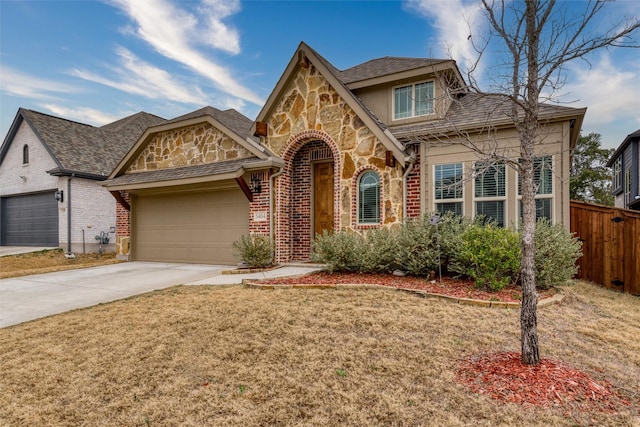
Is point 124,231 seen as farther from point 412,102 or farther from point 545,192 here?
point 545,192

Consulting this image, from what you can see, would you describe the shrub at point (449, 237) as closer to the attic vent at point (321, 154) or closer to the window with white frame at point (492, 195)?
the window with white frame at point (492, 195)

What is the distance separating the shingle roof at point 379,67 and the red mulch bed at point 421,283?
5505mm

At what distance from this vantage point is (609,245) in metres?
8.14

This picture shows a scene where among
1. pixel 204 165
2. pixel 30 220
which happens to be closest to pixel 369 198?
pixel 204 165

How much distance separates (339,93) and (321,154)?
5.68 ft

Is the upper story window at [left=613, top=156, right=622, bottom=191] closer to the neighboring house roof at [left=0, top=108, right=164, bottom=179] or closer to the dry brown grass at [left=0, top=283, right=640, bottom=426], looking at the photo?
the dry brown grass at [left=0, top=283, right=640, bottom=426]

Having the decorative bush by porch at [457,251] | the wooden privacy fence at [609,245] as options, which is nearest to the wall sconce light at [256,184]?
the decorative bush by porch at [457,251]

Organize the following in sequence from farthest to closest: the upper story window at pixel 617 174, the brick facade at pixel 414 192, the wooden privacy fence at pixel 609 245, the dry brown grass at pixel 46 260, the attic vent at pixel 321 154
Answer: the upper story window at pixel 617 174, the dry brown grass at pixel 46 260, the attic vent at pixel 321 154, the brick facade at pixel 414 192, the wooden privacy fence at pixel 609 245

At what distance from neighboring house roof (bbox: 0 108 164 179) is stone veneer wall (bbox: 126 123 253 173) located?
161 inches

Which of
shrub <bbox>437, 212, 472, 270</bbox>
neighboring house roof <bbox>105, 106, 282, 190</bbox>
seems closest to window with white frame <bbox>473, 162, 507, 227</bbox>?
shrub <bbox>437, 212, 472, 270</bbox>

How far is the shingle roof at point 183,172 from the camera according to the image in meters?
10.0

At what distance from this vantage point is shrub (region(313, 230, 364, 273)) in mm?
7395

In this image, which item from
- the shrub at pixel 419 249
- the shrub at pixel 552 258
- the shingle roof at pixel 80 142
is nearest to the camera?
the shrub at pixel 552 258

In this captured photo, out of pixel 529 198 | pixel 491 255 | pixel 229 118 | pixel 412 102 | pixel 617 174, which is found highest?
pixel 229 118
